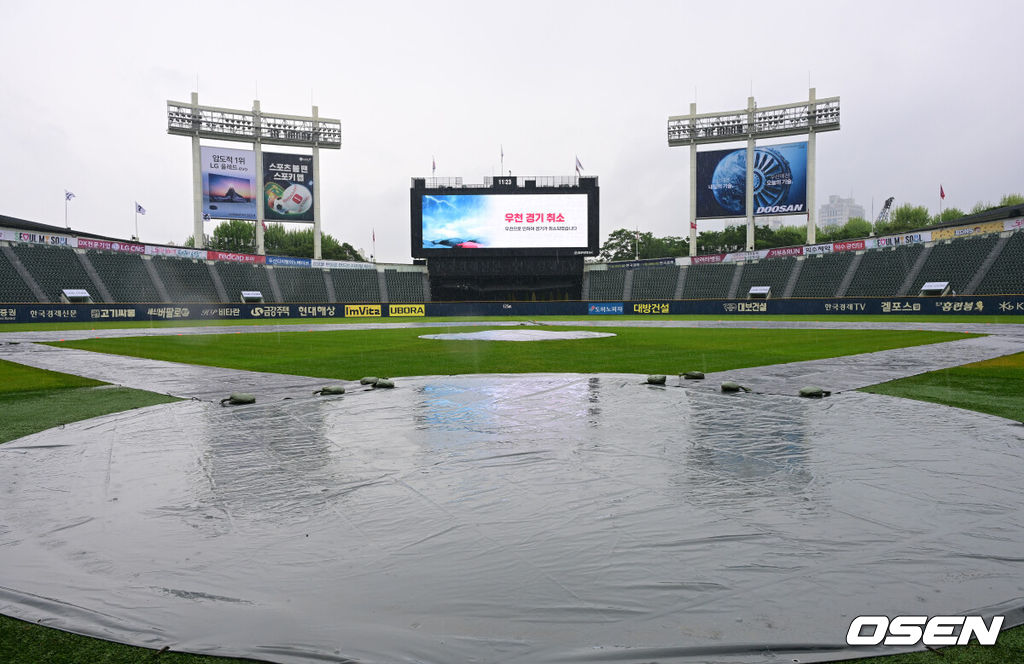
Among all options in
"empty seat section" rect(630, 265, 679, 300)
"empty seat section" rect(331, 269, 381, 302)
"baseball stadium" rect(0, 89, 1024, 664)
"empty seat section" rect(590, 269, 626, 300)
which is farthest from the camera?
"empty seat section" rect(590, 269, 626, 300)

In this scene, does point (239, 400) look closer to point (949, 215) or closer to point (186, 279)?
point (186, 279)

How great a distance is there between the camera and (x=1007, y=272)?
138 ft

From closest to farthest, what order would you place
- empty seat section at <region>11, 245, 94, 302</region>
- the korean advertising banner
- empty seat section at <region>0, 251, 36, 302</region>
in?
empty seat section at <region>0, 251, 36, 302</region> < empty seat section at <region>11, 245, 94, 302</region> < the korean advertising banner

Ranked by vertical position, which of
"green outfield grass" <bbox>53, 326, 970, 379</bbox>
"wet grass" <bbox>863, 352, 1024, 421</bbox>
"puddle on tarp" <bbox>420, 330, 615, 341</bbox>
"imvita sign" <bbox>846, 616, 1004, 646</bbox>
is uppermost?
"imvita sign" <bbox>846, 616, 1004, 646</bbox>

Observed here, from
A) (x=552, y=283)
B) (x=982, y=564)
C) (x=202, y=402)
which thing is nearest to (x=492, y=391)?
(x=202, y=402)

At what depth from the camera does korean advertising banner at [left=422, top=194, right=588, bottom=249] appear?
195 ft

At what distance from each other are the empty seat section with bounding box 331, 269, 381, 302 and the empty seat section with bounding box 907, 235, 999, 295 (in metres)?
48.6

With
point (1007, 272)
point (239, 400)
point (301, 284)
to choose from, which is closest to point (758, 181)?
point (1007, 272)

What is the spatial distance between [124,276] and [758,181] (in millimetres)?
55773

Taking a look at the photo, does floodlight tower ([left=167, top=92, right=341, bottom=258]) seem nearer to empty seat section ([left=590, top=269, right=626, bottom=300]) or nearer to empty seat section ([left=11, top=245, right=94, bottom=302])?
empty seat section ([left=11, top=245, right=94, bottom=302])

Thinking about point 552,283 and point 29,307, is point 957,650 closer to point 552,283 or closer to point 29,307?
point 29,307

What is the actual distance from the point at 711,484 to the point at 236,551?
3.03 meters

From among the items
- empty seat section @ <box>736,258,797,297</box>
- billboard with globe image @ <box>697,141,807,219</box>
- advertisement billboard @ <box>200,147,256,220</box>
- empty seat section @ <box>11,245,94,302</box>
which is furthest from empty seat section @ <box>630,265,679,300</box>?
empty seat section @ <box>11,245,94,302</box>

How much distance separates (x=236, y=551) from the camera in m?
3.12
